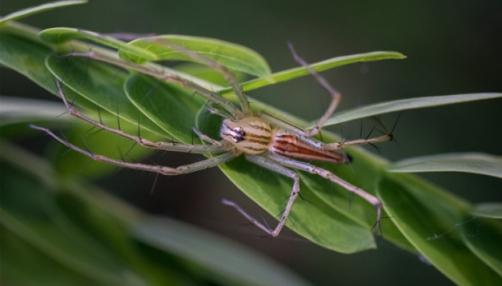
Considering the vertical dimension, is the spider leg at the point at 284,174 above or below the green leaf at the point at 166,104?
below

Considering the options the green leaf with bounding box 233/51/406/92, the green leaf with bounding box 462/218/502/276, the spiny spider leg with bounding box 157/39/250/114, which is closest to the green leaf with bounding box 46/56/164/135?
the spiny spider leg with bounding box 157/39/250/114

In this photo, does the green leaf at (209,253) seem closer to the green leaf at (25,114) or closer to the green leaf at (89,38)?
the green leaf at (25,114)

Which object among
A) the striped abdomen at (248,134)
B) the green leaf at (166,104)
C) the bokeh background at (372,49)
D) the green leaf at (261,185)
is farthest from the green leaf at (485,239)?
the bokeh background at (372,49)

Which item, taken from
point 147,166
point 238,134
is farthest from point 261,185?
point 147,166

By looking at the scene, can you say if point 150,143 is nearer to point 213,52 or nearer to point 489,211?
point 213,52

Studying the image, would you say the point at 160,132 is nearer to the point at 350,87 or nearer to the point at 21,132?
the point at 21,132

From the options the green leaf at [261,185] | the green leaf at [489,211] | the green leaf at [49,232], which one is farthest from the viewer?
the green leaf at [49,232]

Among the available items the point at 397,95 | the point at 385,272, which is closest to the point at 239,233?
the point at 385,272
